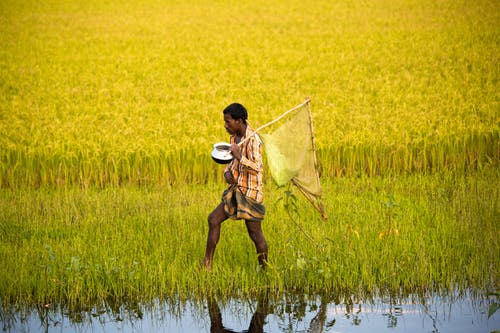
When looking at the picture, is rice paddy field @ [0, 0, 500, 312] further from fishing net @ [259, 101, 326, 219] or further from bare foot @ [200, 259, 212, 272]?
fishing net @ [259, 101, 326, 219]

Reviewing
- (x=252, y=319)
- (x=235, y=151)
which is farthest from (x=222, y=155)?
(x=252, y=319)

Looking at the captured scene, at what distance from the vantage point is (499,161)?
30.3 ft

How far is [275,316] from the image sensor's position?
502 cm

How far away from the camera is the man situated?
5273mm

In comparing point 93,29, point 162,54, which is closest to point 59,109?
point 162,54

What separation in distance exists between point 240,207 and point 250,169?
31cm

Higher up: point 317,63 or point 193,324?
point 317,63

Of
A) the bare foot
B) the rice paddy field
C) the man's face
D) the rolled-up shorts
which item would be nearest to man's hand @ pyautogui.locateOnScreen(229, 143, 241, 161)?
the man's face

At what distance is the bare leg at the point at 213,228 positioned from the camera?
5.44 meters

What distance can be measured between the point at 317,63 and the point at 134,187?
7.87 metres

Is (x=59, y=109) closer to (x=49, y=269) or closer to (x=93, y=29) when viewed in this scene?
(x=49, y=269)

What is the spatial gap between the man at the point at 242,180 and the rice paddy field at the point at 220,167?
1.29 feet

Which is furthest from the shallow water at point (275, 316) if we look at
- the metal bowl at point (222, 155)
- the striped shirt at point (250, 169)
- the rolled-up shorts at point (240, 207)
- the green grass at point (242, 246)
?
the metal bowl at point (222, 155)

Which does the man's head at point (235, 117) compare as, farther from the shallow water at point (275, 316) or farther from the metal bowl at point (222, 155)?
the shallow water at point (275, 316)
